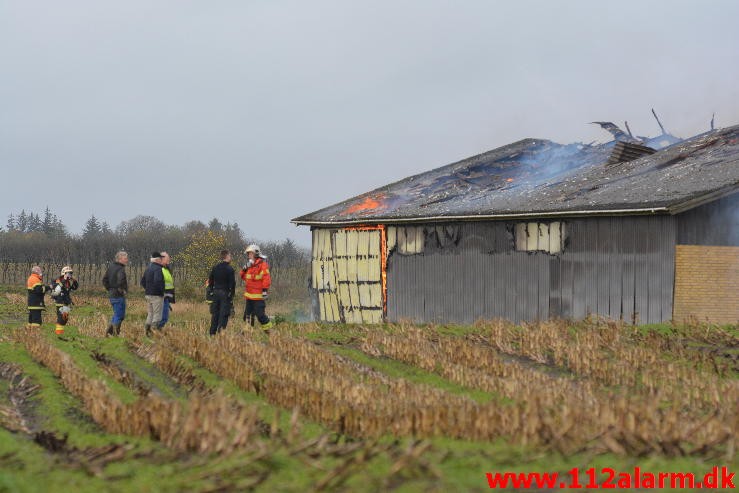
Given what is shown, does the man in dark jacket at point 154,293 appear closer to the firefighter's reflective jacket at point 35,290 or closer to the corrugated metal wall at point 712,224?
the firefighter's reflective jacket at point 35,290

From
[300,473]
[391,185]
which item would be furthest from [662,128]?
[300,473]

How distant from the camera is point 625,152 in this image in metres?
27.1

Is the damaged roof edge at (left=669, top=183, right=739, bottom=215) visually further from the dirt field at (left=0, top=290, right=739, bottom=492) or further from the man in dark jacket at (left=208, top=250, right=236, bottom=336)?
the man in dark jacket at (left=208, top=250, right=236, bottom=336)

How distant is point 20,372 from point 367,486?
8528 millimetres

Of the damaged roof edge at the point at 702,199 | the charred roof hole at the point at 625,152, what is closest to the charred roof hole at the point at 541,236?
the damaged roof edge at the point at 702,199

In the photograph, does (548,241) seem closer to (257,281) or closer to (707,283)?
(707,283)

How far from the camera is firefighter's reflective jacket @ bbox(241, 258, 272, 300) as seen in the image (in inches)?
680

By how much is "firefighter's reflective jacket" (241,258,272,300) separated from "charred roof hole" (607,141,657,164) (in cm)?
1384

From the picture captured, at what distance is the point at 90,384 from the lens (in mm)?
10227

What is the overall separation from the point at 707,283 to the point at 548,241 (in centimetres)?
372

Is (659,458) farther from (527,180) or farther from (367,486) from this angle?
(527,180)

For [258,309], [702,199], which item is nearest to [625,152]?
[702,199]

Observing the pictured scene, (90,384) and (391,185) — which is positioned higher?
(391,185)

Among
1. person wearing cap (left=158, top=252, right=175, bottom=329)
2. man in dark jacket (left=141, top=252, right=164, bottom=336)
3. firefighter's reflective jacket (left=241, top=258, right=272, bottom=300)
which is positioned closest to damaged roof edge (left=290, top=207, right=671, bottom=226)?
firefighter's reflective jacket (left=241, top=258, right=272, bottom=300)
